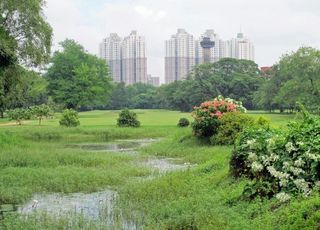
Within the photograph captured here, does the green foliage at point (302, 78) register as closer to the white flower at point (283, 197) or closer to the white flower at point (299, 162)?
the white flower at point (299, 162)

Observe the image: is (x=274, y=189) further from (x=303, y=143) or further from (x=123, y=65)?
(x=123, y=65)

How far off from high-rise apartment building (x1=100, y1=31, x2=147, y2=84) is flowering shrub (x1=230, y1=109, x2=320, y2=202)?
155 metres

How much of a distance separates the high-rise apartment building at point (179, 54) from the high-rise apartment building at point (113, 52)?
17461 mm

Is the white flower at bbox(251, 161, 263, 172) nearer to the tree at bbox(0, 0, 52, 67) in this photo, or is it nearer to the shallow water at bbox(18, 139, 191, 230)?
the shallow water at bbox(18, 139, 191, 230)

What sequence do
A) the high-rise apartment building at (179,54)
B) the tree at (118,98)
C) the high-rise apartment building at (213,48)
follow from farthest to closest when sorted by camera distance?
the high-rise apartment building at (213,48) → the high-rise apartment building at (179,54) → the tree at (118,98)

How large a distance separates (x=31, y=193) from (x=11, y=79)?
17.8 meters

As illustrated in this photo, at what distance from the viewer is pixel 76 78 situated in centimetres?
7700

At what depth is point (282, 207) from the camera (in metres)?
8.37

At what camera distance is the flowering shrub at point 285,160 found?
855cm

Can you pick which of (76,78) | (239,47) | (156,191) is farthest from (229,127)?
(239,47)

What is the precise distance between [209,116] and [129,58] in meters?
147

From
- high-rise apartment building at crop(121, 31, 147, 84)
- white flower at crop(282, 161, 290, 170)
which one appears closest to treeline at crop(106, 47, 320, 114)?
white flower at crop(282, 161, 290, 170)

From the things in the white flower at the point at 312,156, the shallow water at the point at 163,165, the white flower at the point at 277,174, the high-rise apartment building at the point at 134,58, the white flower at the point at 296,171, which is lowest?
the shallow water at the point at 163,165

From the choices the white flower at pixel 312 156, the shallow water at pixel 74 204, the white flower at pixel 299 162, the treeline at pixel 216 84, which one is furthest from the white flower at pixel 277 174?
the treeline at pixel 216 84
